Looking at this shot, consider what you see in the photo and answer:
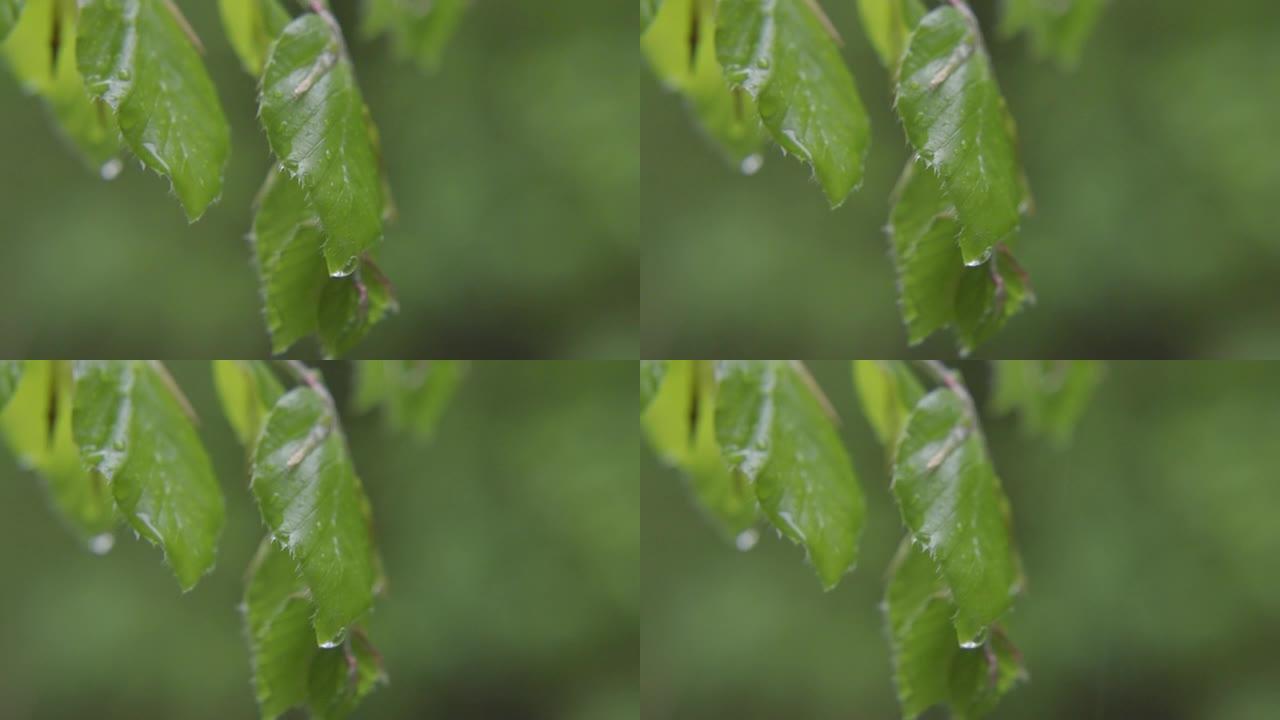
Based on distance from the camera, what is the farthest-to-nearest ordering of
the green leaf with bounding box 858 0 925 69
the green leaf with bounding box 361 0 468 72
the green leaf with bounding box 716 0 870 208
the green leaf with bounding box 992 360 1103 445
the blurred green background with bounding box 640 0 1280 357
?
the blurred green background with bounding box 640 0 1280 357 → the green leaf with bounding box 992 360 1103 445 → the green leaf with bounding box 361 0 468 72 → the green leaf with bounding box 858 0 925 69 → the green leaf with bounding box 716 0 870 208

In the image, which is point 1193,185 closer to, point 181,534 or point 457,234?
point 457,234

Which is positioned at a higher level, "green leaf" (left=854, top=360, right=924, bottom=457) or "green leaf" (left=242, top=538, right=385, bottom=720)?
"green leaf" (left=242, top=538, right=385, bottom=720)

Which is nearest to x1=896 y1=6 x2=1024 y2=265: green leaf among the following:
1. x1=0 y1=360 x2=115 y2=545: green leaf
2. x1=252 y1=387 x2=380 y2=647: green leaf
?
x1=252 y1=387 x2=380 y2=647: green leaf

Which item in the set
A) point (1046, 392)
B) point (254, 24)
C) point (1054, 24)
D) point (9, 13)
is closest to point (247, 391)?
point (254, 24)

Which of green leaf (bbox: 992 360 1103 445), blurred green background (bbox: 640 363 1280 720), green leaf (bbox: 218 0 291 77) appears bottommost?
blurred green background (bbox: 640 363 1280 720)

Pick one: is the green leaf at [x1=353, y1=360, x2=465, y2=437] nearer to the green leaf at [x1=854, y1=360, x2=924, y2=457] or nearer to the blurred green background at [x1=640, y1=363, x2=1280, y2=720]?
the blurred green background at [x1=640, y1=363, x2=1280, y2=720]

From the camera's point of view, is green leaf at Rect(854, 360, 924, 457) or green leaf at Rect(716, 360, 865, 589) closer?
green leaf at Rect(716, 360, 865, 589)

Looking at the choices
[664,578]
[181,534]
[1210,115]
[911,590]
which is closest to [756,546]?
[664,578]
